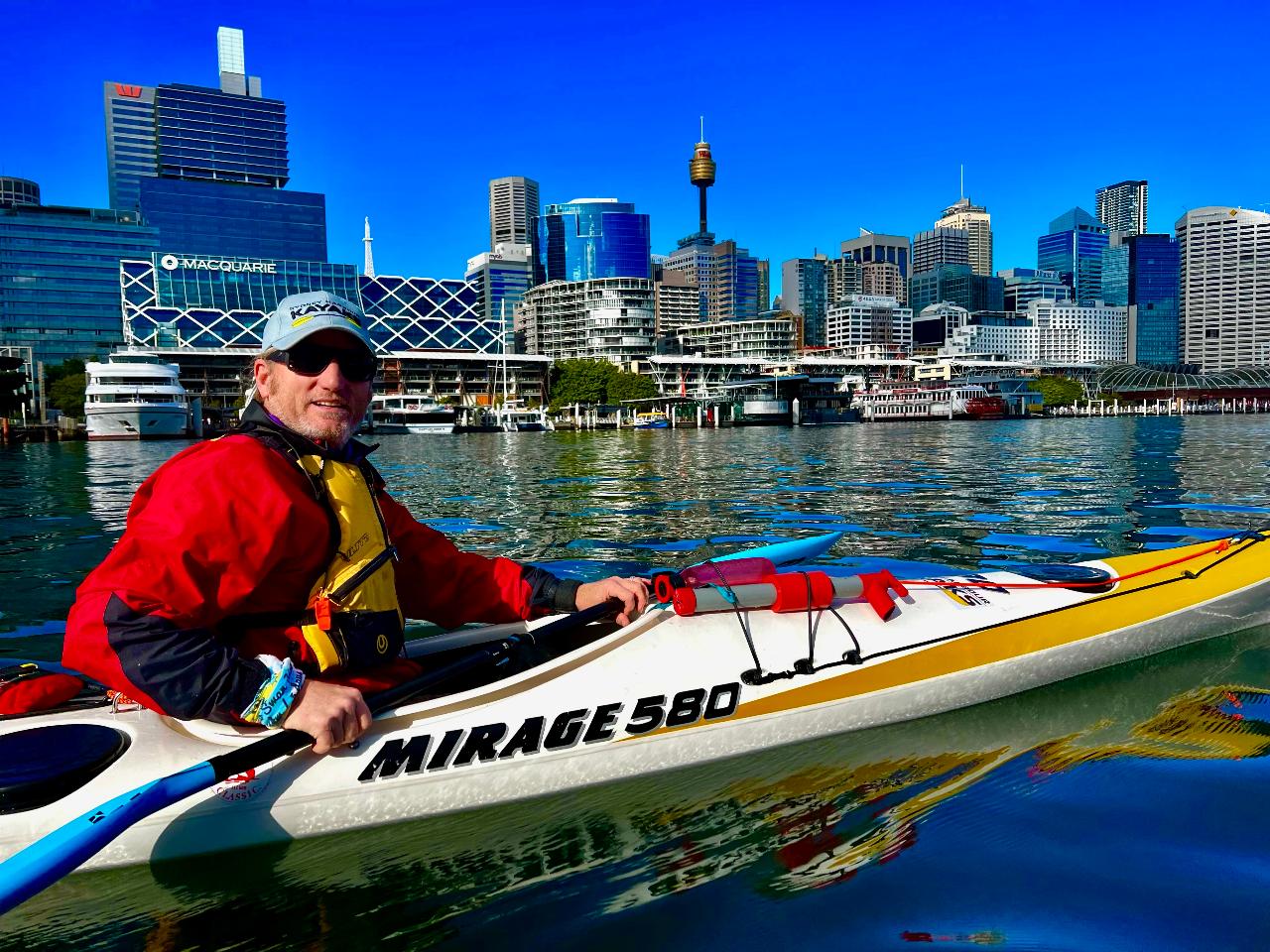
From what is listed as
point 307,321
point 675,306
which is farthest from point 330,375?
point 675,306

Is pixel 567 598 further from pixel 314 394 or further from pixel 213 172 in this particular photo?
pixel 213 172

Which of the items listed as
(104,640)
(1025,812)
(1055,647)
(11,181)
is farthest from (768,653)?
(11,181)

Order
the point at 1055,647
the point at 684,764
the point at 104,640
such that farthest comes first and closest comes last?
1. the point at 1055,647
2. the point at 684,764
3. the point at 104,640

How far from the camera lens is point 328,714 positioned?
3.41 m

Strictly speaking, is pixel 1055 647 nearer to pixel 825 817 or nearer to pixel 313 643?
pixel 825 817

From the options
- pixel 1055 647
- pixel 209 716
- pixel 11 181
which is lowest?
pixel 1055 647

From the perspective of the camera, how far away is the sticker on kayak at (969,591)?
5.46m

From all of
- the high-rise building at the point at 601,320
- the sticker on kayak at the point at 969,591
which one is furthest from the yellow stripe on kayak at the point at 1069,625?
the high-rise building at the point at 601,320

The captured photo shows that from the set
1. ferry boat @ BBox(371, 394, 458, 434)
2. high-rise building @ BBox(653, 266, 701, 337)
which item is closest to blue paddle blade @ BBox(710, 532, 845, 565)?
ferry boat @ BBox(371, 394, 458, 434)

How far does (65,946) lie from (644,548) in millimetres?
8619

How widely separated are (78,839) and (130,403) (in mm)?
70832

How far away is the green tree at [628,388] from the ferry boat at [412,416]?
19.1 m

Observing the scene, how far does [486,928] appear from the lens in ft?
11.0

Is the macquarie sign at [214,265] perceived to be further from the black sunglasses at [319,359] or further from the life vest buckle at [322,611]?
the life vest buckle at [322,611]
